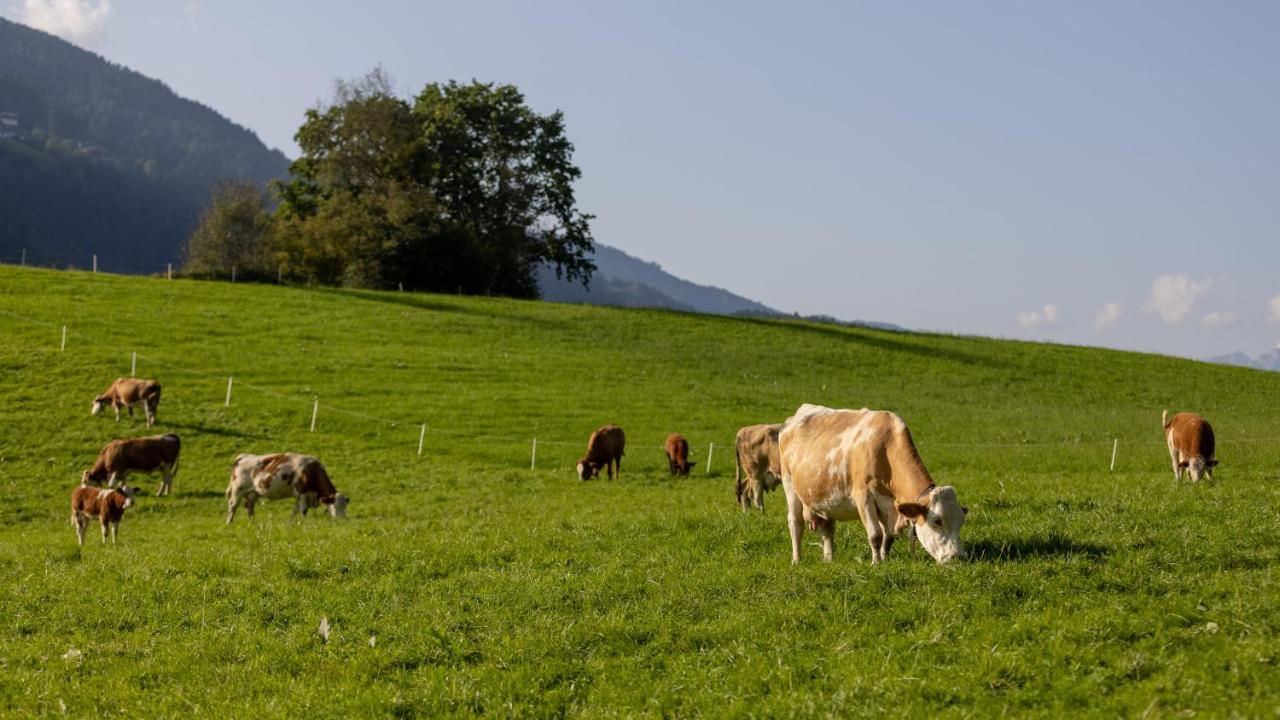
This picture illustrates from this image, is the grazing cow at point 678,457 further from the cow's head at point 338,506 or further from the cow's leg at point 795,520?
the cow's leg at point 795,520

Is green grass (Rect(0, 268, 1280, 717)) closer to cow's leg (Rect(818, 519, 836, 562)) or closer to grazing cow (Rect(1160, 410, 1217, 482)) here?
cow's leg (Rect(818, 519, 836, 562))

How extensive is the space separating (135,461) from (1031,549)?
26.1 m

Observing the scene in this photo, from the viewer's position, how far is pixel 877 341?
6197 centimetres

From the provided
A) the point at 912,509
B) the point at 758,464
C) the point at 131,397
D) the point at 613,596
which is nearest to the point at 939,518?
the point at 912,509

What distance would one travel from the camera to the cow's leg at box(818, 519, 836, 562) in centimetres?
1245

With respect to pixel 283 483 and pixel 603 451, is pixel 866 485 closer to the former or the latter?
pixel 283 483

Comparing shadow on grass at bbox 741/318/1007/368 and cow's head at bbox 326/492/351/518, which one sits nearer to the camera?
cow's head at bbox 326/492/351/518

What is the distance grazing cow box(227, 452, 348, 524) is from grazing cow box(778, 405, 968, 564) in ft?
48.9

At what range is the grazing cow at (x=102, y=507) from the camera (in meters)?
21.3

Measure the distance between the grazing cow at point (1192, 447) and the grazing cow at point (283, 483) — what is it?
20301mm

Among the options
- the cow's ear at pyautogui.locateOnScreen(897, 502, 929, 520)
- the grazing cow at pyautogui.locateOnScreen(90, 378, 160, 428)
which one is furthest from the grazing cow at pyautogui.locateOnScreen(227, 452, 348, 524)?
the cow's ear at pyautogui.locateOnScreen(897, 502, 929, 520)

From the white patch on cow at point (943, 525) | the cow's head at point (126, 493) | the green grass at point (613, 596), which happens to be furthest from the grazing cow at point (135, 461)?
the white patch on cow at point (943, 525)

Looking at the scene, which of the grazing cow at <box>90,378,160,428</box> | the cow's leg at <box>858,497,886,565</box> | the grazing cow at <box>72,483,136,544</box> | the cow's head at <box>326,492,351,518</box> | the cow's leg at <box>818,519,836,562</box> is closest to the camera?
the cow's leg at <box>858,497,886,565</box>

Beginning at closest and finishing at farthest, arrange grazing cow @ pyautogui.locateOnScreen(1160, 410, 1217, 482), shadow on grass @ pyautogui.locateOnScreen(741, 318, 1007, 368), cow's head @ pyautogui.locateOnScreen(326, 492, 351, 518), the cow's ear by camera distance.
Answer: the cow's ear
grazing cow @ pyautogui.locateOnScreen(1160, 410, 1217, 482)
cow's head @ pyautogui.locateOnScreen(326, 492, 351, 518)
shadow on grass @ pyautogui.locateOnScreen(741, 318, 1007, 368)
